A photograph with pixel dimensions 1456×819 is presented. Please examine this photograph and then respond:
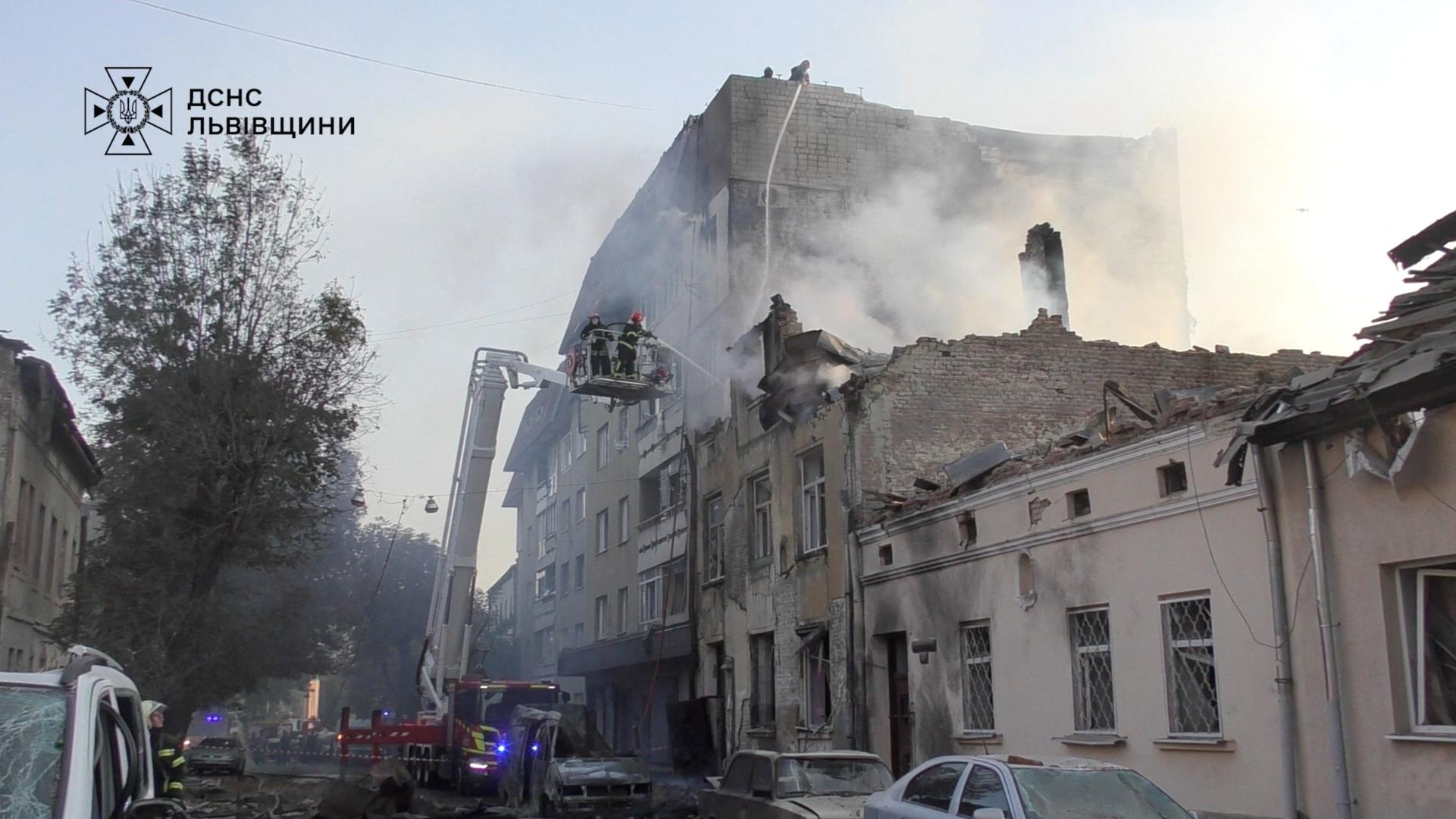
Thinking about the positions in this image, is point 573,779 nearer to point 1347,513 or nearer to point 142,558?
point 142,558

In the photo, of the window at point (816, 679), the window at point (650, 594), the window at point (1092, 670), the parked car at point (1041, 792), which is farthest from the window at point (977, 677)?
the window at point (650, 594)

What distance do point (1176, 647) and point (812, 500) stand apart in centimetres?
986

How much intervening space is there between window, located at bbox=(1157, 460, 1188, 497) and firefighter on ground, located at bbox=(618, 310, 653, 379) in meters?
12.5

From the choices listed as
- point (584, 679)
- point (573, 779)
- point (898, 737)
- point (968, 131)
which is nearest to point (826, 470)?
point (898, 737)

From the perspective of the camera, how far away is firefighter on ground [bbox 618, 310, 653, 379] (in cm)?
2367

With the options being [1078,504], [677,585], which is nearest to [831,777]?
[1078,504]

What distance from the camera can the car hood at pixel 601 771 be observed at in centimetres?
1878

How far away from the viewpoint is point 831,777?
12.8 metres

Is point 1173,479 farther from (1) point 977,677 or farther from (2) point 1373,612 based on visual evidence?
(1) point 977,677

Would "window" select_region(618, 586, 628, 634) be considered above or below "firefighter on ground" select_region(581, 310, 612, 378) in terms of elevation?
below

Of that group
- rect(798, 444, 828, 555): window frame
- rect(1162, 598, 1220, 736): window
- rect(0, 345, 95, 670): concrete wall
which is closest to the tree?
rect(0, 345, 95, 670): concrete wall

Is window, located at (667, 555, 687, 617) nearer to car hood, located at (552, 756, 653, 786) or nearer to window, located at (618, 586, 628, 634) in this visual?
window, located at (618, 586, 628, 634)

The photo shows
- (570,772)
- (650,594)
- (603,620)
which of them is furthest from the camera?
(603,620)

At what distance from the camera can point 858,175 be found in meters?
29.9
